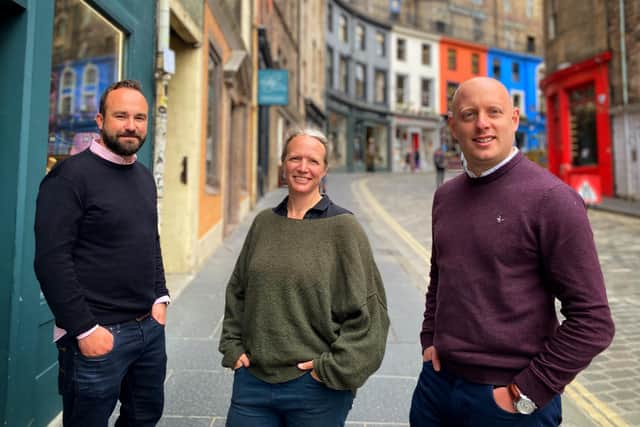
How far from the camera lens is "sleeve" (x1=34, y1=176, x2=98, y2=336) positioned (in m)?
1.83

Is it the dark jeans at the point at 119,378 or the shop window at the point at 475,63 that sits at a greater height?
the shop window at the point at 475,63

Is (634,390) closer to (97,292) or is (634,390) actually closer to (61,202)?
(97,292)

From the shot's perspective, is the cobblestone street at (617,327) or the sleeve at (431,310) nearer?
the sleeve at (431,310)

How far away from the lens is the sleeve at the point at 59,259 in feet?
6.00

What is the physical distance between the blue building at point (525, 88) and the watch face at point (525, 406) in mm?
43856

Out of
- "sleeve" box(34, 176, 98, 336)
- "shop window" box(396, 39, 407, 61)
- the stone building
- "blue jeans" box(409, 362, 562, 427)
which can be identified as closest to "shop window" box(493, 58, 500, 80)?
"shop window" box(396, 39, 407, 61)

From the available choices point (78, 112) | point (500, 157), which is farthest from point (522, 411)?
point (78, 112)

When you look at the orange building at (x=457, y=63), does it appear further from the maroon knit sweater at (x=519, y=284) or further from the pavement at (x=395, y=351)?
the maroon knit sweater at (x=519, y=284)

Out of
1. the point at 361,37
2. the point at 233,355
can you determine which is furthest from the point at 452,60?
the point at 233,355

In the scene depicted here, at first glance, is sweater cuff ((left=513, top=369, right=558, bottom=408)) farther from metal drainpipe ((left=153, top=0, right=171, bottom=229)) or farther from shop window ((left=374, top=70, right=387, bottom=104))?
shop window ((left=374, top=70, right=387, bottom=104))

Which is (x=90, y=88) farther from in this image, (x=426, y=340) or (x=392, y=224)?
(x=392, y=224)

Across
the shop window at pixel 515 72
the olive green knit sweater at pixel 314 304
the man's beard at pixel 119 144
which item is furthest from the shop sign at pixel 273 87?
the shop window at pixel 515 72

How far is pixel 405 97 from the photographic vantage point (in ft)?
122

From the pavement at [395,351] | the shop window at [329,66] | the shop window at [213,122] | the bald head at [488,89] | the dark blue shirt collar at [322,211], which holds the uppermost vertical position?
the shop window at [329,66]
